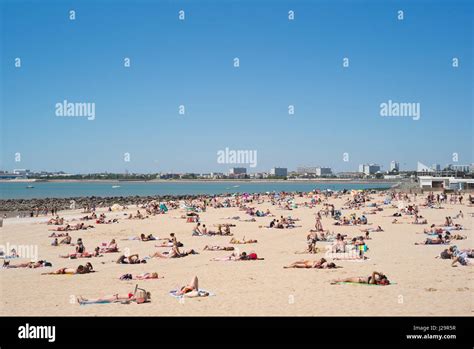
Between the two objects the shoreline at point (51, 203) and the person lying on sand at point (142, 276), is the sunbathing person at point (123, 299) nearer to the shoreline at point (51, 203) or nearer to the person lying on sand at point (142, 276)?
the person lying on sand at point (142, 276)

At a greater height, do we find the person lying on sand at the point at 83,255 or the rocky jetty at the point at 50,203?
the person lying on sand at the point at 83,255

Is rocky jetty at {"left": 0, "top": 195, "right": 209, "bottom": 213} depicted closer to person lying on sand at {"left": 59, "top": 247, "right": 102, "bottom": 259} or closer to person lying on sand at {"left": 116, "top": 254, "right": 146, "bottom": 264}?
person lying on sand at {"left": 59, "top": 247, "right": 102, "bottom": 259}

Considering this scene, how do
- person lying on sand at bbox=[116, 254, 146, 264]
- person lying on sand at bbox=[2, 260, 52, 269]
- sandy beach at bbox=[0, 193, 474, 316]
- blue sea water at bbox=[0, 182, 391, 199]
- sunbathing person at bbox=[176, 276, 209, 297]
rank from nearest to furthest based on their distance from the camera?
sandy beach at bbox=[0, 193, 474, 316]
sunbathing person at bbox=[176, 276, 209, 297]
person lying on sand at bbox=[2, 260, 52, 269]
person lying on sand at bbox=[116, 254, 146, 264]
blue sea water at bbox=[0, 182, 391, 199]

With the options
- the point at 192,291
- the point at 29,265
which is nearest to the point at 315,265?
the point at 192,291

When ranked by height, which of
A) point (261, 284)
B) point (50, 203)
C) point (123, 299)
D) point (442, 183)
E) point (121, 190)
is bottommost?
point (121, 190)

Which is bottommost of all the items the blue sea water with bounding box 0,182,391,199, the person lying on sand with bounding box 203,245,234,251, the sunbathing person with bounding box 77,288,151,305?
the blue sea water with bounding box 0,182,391,199

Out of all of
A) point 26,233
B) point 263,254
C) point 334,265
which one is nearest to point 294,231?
point 263,254

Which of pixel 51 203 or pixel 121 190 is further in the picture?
pixel 121 190

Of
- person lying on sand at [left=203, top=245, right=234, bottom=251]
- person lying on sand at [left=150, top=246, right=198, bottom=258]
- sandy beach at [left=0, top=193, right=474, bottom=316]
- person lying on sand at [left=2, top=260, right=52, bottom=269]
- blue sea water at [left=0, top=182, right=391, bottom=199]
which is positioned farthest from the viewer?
blue sea water at [left=0, top=182, right=391, bottom=199]

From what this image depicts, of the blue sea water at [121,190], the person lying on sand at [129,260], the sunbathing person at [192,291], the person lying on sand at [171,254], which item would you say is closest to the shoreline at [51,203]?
the blue sea water at [121,190]

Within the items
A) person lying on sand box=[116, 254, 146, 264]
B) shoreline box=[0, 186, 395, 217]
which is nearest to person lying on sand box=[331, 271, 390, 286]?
person lying on sand box=[116, 254, 146, 264]

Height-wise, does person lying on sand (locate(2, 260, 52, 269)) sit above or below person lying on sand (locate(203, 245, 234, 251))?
above

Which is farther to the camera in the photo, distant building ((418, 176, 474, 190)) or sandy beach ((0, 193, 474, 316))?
distant building ((418, 176, 474, 190))

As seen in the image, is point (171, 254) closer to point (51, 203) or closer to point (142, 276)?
point (142, 276)
